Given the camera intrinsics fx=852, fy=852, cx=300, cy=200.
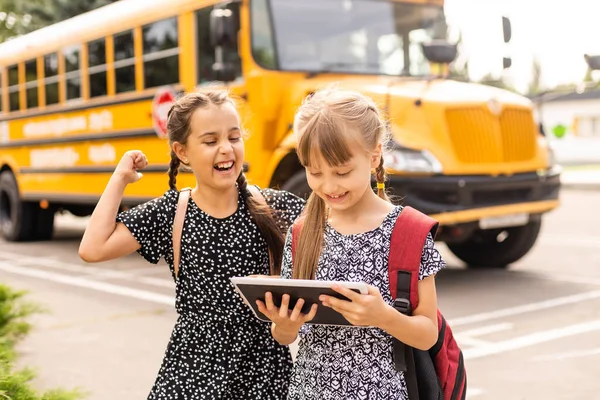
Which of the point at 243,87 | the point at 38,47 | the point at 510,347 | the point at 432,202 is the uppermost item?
the point at 38,47

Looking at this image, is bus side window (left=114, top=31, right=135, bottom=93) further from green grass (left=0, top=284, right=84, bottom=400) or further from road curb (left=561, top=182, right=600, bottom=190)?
road curb (left=561, top=182, right=600, bottom=190)

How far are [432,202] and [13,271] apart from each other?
415cm

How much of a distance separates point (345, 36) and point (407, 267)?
5.34 m

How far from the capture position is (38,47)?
32.9ft

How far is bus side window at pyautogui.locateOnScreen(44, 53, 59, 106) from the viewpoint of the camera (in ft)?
31.7

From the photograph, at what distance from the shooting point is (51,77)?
9781 mm

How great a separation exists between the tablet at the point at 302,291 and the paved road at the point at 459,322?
2.19m

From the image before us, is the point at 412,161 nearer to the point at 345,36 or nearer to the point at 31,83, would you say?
the point at 345,36

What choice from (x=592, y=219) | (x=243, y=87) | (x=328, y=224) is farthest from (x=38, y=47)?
(x=328, y=224)

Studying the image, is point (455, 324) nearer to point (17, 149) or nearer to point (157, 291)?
point (157, 291)

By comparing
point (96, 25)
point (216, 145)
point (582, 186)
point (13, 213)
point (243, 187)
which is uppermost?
point (96, 25)

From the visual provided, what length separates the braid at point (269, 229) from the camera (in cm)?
230

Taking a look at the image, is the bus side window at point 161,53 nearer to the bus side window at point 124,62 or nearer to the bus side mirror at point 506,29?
the bus side window at point 124,62

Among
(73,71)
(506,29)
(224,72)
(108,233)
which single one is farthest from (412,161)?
(73,71)
